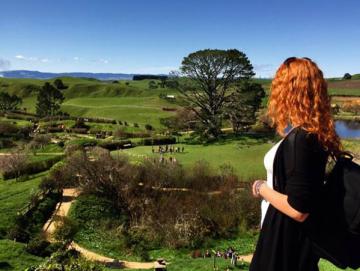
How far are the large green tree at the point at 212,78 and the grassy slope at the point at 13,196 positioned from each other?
2402 centimetres

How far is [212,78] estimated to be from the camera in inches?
2279

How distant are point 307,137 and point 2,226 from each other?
29547mm

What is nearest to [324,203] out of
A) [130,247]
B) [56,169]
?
[130,247]

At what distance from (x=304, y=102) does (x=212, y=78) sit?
180 ft

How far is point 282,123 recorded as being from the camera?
3.50 m

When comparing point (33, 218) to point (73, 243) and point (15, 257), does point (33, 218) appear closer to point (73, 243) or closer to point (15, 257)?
point (73, 243)

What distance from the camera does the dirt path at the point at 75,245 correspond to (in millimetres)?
25562

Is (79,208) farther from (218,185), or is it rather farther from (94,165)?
(218,185)

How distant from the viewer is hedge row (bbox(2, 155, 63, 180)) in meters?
41.2

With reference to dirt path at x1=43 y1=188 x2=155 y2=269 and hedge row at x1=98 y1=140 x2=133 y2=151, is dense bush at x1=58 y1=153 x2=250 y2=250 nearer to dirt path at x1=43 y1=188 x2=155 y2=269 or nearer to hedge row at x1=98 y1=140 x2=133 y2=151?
dirt path at x1=43 y1=188 x2=155 y2=269

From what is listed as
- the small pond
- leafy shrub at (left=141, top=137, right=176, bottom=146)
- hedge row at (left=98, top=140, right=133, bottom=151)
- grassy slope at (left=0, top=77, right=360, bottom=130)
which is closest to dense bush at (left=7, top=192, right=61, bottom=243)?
hedge row at (left=98, top=140, right=133, bottom=151)

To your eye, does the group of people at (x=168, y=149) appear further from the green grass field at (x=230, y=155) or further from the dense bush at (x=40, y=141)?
the dense bush at (x=40, y=141)

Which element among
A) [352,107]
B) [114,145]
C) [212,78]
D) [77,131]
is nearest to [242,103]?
[212,78]

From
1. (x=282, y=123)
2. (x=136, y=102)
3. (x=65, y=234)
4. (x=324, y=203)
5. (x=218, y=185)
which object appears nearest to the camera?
(x=324, y=203)
